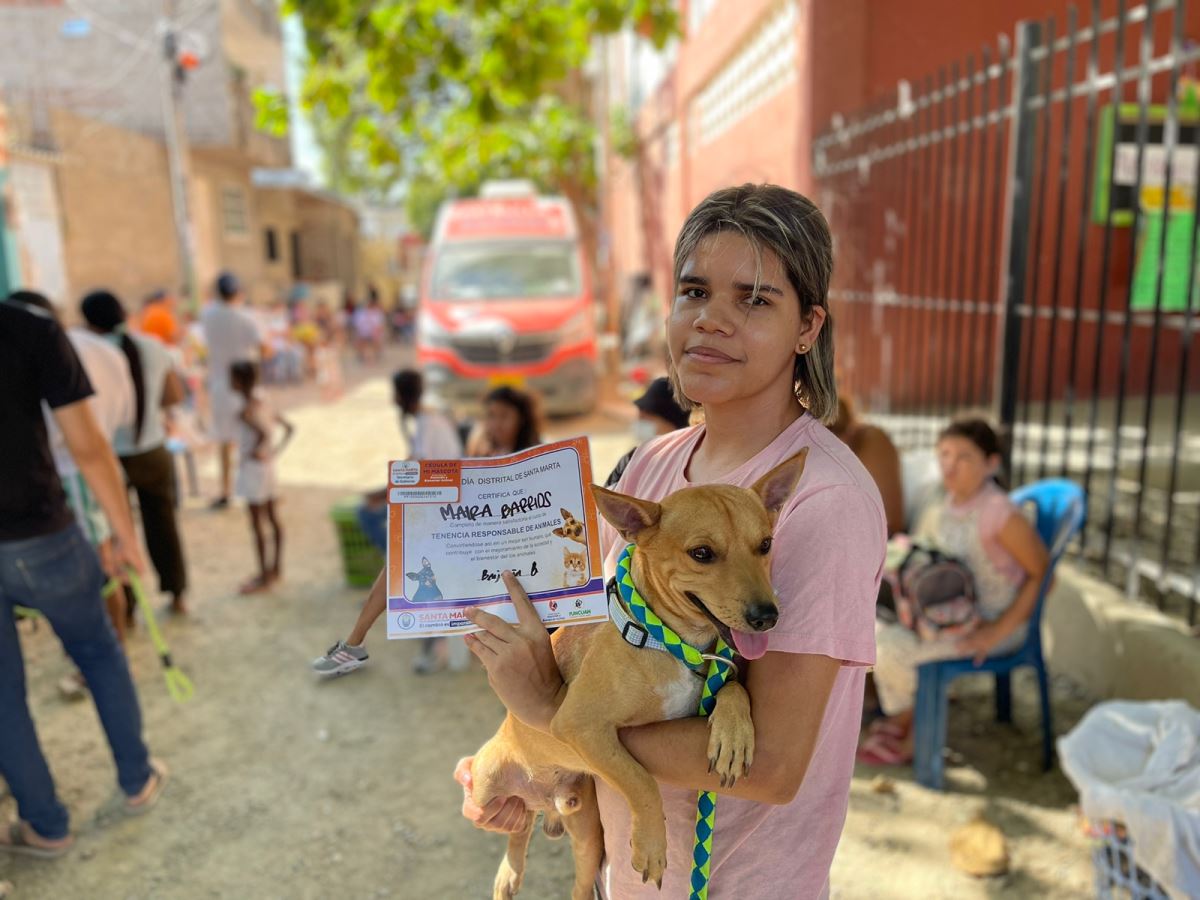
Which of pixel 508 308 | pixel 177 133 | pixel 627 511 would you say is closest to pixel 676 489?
pixel 627 511

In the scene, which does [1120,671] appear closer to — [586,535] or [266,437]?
[586,535]

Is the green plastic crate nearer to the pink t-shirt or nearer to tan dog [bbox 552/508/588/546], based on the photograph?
the pink t-shirt

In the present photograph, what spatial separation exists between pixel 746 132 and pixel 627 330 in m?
8.05

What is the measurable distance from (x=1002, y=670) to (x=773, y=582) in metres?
2.86

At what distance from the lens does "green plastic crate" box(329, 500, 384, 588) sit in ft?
19.4

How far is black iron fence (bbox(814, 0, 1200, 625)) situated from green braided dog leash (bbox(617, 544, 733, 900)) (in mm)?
2932

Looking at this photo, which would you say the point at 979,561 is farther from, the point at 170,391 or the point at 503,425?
the point at 170,391

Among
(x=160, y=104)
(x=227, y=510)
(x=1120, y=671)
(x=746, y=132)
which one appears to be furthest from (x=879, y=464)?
(x=160, y=104)

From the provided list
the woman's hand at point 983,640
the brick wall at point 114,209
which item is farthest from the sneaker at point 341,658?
the brick wall at point 114,209

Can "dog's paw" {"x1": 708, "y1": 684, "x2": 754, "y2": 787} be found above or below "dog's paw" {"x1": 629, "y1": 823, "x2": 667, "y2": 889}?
above

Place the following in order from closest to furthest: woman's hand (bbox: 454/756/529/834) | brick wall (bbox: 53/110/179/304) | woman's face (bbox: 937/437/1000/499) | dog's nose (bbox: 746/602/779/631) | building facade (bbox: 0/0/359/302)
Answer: dog's nose (bbox: 746/602/779/631), woman's hand (bbox: 454/756/529/834), woman's face (bbox: 937/437/1000/499), building facade (bbox: 0/0/359/302), brick wall (bbox: 53/110/179/304)

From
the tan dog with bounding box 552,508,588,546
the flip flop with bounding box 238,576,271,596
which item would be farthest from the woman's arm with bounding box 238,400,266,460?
the tan dog with bounding box 552,508,588,546

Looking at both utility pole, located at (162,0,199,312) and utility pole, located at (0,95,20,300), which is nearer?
utility pole, located at (0,95,20,300)

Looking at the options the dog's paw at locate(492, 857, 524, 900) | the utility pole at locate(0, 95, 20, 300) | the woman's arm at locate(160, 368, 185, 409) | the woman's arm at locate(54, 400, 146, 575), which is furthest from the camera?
the utility pole at locate(0, 95, 20, 300)
